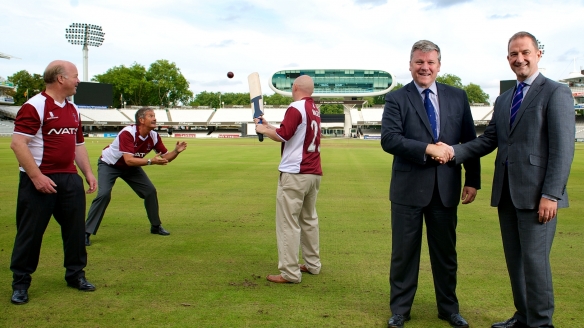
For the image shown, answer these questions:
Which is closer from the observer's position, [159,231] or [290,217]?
[290,217]

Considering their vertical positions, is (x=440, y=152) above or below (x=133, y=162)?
above


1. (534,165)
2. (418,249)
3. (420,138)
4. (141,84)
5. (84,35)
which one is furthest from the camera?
(141,84)

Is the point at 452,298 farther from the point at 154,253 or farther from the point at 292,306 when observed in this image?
the point at 154,253

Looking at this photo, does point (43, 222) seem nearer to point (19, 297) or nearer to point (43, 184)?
point (43, 184)

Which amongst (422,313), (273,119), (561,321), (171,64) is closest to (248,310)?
(422,313)

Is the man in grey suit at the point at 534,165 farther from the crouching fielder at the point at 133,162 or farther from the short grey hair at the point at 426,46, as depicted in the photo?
the crouching fielder at the point at 133,162

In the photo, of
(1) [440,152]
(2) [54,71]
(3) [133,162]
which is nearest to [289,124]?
(1) [440,152]

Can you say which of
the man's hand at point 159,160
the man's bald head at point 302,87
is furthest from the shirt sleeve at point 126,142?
the man's bald head at point 302,87

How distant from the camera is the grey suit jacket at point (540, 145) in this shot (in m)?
3.78

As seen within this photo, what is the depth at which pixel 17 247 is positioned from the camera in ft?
16.1

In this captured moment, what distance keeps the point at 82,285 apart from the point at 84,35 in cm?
9417

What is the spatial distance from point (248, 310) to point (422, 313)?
1.57m

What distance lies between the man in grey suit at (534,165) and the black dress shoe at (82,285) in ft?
12.2

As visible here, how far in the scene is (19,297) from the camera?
15.4ft
